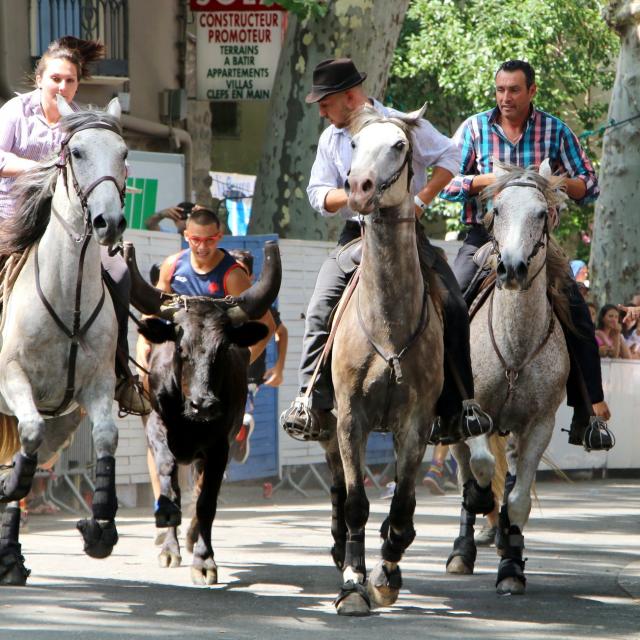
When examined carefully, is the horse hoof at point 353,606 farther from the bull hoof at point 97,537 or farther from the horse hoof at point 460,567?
the horse hoof at point 460,567

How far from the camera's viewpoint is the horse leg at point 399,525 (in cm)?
845

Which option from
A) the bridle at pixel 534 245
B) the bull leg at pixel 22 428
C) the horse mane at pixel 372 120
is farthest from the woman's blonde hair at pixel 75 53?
the bridle at pixel 534 245

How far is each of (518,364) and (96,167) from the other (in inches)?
121

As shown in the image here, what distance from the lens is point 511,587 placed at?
352 inches

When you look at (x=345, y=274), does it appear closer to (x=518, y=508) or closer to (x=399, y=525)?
(x=399, y=525)

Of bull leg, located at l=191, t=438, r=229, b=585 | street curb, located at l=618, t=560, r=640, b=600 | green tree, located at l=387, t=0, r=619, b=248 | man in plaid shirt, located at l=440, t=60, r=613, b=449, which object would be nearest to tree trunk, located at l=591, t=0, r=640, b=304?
green tree, located at l=387, t=0, r=619, b=248

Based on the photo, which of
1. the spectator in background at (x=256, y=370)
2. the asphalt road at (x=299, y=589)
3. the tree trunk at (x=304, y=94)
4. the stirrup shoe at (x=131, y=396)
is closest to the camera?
the asphalt road at (x=299, y=589)

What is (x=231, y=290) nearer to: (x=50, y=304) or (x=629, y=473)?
(x=50, y=304)

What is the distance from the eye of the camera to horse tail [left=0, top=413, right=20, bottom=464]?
916 centimetres

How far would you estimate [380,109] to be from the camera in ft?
30.1

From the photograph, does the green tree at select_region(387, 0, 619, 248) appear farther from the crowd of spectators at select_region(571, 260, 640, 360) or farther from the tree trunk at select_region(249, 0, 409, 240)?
the tree trunk at select_region(249, 0, 409, 240)

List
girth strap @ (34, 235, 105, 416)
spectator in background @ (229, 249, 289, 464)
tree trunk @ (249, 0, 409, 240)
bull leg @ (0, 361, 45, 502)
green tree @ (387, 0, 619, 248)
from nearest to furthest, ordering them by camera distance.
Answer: bull leg @ (0, 361, 45, 502), girth strap @ (34, 235, 105, 416), spectator in background @ (229, 249, 289, 464), tree trunk @ (249, 0, 409, 240), green tree @ (387, 0, 619, 248)

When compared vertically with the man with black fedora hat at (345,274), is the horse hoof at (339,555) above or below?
below

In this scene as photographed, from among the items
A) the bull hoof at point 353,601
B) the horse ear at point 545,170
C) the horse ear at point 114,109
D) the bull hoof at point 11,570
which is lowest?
the bull hoof at point 11,570
